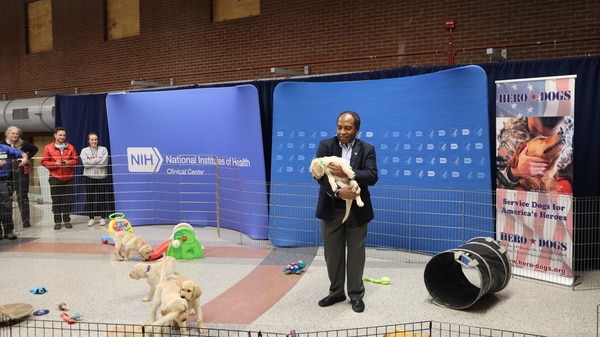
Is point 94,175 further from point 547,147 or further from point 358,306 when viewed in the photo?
point 547,147

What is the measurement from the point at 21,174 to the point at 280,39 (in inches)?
162

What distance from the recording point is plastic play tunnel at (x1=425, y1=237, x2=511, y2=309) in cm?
366

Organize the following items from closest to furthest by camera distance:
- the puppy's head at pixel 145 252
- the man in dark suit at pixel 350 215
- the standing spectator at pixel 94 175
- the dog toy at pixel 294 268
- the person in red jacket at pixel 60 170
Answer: the man in dark suit at pixel 350 215 → the dog toy at pixel 294 268 → the puppy's head at pixel 145 252 → the person in red jacket at pixel 60 170 → the standing spectator at pixel 94 175

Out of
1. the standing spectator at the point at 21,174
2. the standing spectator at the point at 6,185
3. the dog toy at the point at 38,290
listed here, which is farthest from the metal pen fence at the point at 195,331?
the standing spectator at the point at 21,174

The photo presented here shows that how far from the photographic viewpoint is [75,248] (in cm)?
588

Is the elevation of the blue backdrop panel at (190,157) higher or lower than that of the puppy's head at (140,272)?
higher

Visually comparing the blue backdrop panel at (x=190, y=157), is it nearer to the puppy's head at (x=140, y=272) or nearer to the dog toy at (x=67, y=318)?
the puppy's head at (x=140, y=272)

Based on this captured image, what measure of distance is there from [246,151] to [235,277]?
76.9 inches

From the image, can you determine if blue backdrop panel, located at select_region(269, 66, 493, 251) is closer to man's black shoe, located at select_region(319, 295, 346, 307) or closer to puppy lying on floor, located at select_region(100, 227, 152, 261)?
puppy lying on floor, located at select_region(100, 227, 152, 261)

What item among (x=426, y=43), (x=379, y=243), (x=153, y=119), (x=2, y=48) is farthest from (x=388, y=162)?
(x=2, y=48)

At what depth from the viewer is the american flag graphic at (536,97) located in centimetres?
411

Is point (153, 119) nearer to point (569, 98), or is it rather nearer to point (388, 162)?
point (388, 162)

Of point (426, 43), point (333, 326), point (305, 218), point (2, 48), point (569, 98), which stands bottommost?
point (333, 326)

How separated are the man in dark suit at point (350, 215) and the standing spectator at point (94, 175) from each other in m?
4.17
